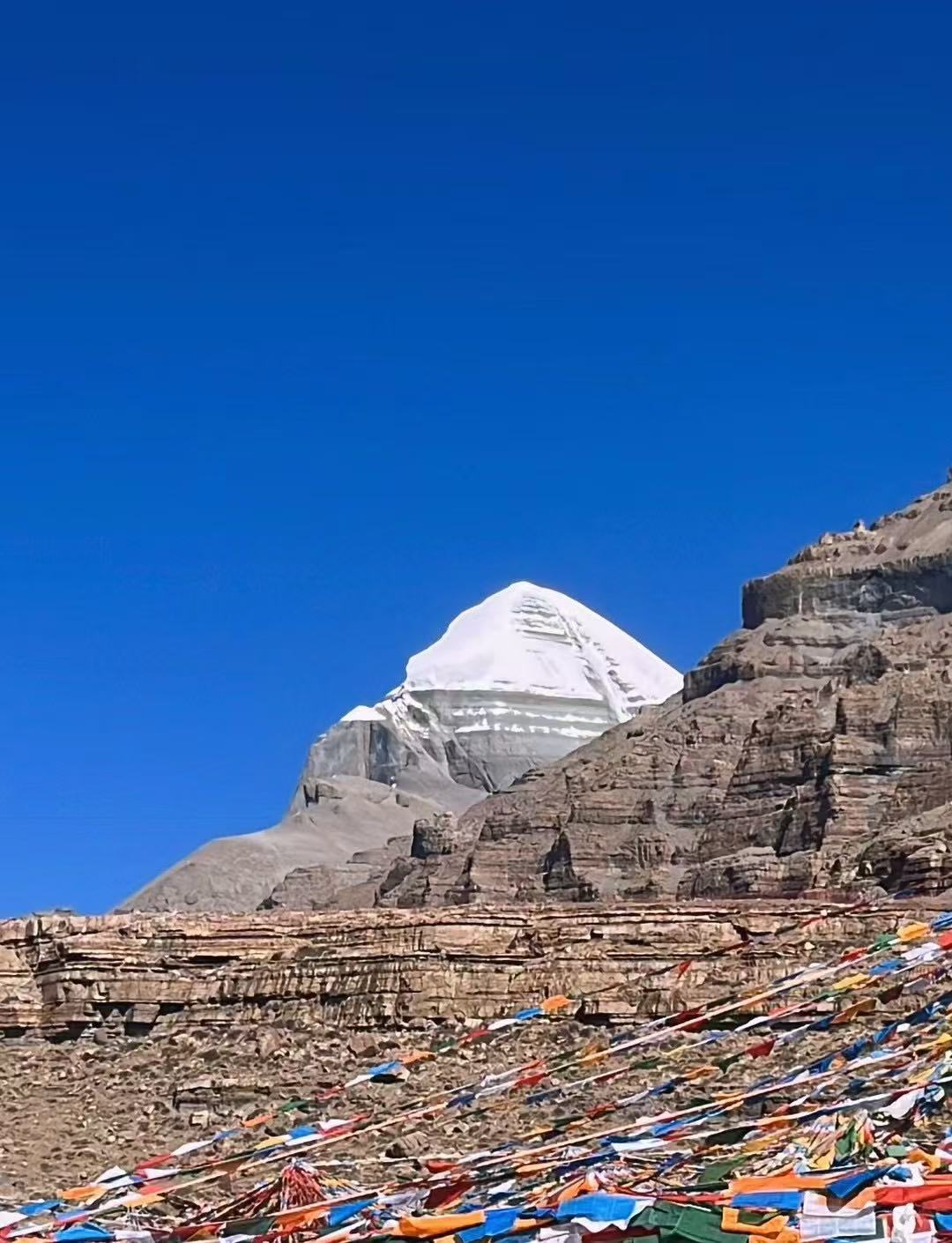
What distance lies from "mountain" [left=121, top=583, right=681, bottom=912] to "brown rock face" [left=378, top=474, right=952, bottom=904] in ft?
55.1

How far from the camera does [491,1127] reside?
102ft

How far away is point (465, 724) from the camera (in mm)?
134125

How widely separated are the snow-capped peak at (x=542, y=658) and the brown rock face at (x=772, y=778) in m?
34.4

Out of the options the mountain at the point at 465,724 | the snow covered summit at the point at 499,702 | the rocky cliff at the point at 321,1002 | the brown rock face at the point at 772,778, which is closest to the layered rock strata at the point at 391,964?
the rocky cliff at the point at 321,1002

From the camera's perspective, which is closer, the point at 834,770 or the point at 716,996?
the point at 716,996

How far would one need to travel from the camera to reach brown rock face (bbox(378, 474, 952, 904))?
67688 mm

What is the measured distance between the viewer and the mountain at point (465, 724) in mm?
116438

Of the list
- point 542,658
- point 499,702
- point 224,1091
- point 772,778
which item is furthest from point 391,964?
point 542,658

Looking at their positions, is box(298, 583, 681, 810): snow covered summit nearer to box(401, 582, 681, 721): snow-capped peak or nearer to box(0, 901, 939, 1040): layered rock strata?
box(401, 582, 681, 721): snow-capped peak

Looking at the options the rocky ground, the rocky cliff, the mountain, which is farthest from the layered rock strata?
the mountain

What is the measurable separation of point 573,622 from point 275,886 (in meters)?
47.3

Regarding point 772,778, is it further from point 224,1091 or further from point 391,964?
point 224,1091

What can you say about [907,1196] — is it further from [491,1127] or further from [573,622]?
[573,622]

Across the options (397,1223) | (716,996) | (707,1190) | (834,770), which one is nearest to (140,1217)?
(397,1223)
